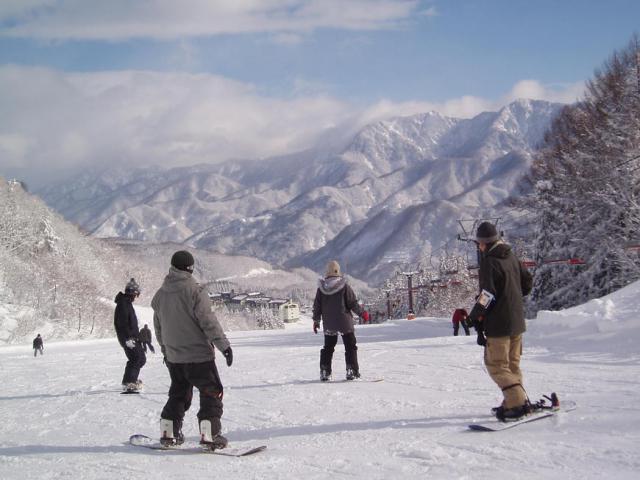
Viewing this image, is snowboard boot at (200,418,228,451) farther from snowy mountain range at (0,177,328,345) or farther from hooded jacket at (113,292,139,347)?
snowy mountain range at (0,177,328,345)

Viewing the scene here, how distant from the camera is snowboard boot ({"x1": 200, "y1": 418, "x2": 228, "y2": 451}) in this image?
6.36 meters

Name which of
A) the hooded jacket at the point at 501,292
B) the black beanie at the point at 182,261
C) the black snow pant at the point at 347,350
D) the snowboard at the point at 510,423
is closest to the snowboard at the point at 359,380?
the black snow pant at the point at 347,350

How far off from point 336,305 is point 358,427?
144 inches

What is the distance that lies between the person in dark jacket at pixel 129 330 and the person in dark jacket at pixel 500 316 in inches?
249

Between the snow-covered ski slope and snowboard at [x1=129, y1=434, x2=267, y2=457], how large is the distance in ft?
0.29

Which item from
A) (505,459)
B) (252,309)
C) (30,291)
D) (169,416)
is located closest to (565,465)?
(505,459)

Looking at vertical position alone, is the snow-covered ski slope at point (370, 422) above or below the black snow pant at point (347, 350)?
below

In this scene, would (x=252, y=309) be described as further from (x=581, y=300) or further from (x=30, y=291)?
Result: (x=581, y=300)

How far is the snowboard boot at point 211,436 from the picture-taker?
6363 millimetres

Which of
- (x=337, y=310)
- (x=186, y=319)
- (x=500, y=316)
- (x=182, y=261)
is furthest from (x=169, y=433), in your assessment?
(x=337, y=310)

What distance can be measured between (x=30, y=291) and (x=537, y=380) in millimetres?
61192

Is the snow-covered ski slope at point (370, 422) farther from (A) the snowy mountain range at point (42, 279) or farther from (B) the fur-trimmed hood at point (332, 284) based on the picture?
(A) the snowy mountain range at point (42, 279)

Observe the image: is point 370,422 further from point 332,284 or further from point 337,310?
point 332,284

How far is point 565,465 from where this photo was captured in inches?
204
